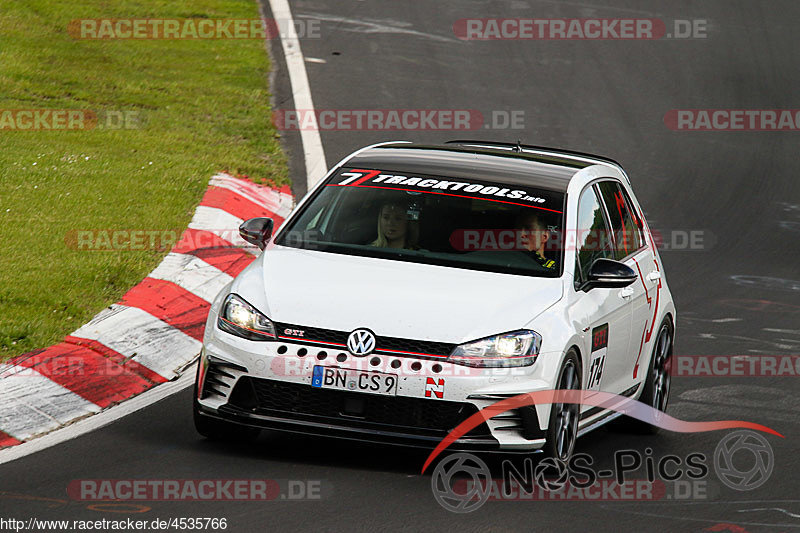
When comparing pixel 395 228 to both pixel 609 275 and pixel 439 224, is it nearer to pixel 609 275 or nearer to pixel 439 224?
pixel 439 224

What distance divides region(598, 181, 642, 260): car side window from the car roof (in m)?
0.23

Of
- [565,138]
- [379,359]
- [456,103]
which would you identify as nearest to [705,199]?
[565,138]

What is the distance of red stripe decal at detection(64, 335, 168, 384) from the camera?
28.0ft

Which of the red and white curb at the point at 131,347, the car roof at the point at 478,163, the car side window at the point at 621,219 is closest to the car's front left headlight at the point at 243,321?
the red and white curb at the point at 131,347

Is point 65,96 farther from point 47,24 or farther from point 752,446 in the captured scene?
point 752,446

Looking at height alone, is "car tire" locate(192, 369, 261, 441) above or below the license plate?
below

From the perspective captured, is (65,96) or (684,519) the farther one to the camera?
(65,96)

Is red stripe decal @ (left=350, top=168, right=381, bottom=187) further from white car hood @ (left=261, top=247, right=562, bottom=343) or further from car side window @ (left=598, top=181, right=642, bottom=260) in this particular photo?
car side window @ (left=598, top=181, right=642, bottom=260)

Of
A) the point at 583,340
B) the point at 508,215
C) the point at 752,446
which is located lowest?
the point at 752,446

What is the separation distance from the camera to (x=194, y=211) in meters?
12.1

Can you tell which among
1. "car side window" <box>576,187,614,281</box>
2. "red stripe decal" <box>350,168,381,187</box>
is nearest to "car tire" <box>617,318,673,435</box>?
"car side window" <box>576,187,614,281</box>

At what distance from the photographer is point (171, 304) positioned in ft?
32.0

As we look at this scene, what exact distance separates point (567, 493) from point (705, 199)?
9405 millimetres

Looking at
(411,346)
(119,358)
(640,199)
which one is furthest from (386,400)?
(640,199)
